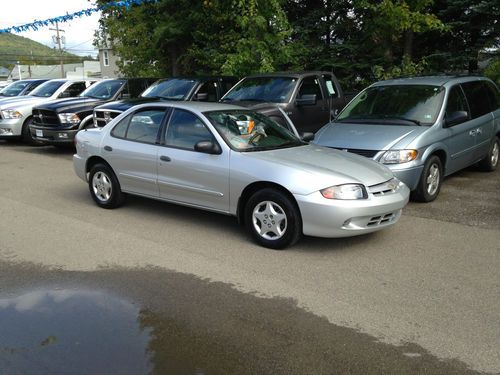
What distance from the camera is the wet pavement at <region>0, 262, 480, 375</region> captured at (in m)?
3.34

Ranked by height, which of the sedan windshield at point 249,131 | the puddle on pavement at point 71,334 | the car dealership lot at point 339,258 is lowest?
the puddle on pavement at point 71,334

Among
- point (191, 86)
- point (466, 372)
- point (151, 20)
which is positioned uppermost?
point (151, 20)

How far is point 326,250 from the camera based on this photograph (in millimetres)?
5562

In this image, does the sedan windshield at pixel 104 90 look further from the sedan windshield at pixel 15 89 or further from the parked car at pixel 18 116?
the sedan windshield at pixel 15 89

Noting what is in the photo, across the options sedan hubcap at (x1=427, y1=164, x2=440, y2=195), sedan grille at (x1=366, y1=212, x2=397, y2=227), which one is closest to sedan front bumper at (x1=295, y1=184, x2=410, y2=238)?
sedan grille at (x1=366, y1=212, x2=397, y2=227)

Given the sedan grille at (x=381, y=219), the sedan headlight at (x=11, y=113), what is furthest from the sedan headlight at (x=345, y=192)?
the sedan headlight at (x=11, y=113)

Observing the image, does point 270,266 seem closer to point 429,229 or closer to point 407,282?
point 407,282

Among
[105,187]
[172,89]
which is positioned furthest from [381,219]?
[172,89]

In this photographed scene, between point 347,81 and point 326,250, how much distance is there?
38.3ft

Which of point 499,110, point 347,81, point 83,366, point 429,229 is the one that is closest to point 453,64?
point 347,81

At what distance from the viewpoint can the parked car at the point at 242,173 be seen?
5340 millimetres

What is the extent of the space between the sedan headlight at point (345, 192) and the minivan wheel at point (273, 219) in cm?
37

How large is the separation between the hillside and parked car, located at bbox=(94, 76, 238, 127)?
94319 mm

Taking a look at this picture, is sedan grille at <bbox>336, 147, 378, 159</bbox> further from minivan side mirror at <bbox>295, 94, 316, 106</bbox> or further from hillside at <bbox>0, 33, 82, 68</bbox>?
hillside at <bbox>0, 33, 82, 68</bbox>
